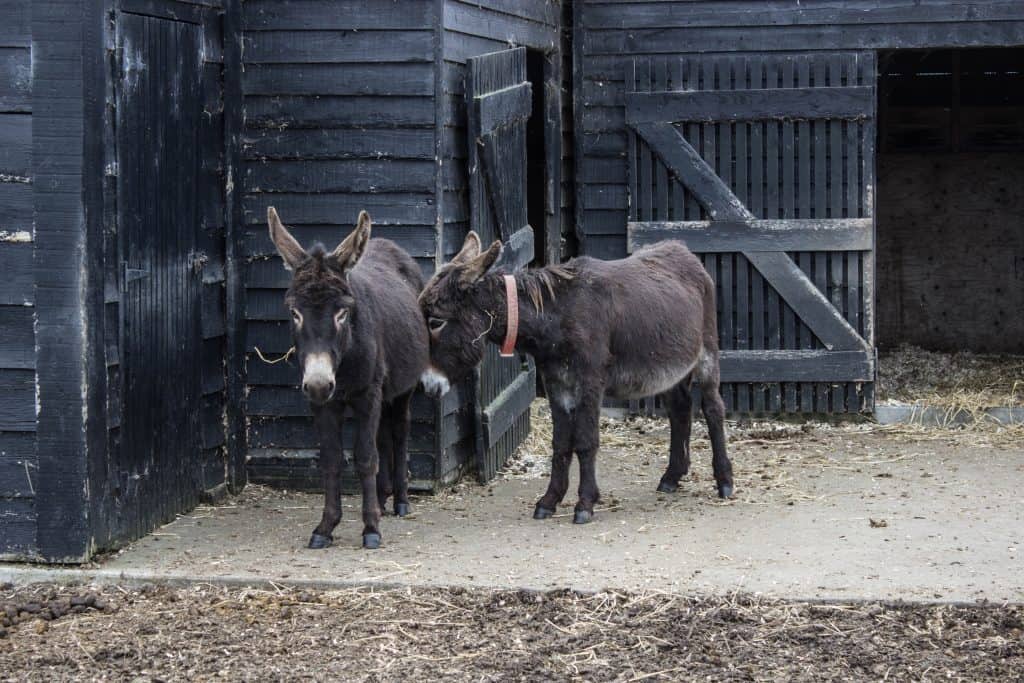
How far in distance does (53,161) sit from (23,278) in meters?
0.55

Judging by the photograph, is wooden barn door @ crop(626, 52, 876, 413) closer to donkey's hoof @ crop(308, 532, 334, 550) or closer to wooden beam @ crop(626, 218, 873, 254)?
wooden beam @ crop(626, 218, 873, 254)

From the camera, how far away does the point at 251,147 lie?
8172 millimetres

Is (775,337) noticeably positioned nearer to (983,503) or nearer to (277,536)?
(983,503)

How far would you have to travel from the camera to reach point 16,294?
645cm

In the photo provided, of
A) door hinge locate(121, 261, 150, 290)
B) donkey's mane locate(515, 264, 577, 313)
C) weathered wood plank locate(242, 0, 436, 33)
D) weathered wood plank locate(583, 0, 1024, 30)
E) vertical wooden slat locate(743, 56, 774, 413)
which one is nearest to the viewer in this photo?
door hinge locate(121, 261, 150, 290)

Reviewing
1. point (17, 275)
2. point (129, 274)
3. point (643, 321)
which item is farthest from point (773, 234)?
point (17, 275)

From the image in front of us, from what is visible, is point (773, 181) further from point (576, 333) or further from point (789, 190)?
point (576, 333)

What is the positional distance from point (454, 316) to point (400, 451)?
0.92 m

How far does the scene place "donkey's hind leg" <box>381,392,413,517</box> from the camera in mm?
7738

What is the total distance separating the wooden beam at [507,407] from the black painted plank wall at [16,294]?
115 inches

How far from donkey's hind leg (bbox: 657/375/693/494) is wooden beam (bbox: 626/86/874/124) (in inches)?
114

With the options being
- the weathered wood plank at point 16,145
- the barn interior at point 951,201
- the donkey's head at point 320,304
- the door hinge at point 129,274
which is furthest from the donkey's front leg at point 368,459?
the barn interior at point 951,201

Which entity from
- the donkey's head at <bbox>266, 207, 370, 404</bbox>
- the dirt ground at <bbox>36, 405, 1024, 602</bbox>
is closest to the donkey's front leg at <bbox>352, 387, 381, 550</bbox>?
the dirt ground at <bbox>36, 405, 1024, 602</bbox>

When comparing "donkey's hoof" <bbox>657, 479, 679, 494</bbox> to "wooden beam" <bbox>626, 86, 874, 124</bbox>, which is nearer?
"donkey's hoof" <bbox>657, 479, 679, 494</bbox>
